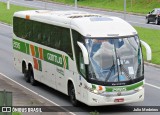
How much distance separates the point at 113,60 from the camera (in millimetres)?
16828

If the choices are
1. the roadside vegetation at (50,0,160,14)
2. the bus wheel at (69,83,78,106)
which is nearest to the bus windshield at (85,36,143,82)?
the bus wheel at (69,83,78,106)

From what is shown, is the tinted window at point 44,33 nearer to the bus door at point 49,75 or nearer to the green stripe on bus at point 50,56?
the green stripe on bus at point 50,56

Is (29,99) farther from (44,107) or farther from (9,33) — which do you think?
(9,33)

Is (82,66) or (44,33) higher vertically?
(44,33)

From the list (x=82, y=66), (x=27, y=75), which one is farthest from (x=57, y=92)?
(x=82, y=66)

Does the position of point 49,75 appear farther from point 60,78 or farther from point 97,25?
point 97,25

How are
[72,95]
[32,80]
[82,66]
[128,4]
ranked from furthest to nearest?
[128,4] < [32,80] < [72,95] < [82,66]

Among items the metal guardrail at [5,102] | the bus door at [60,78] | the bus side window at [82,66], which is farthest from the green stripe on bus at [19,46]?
the metal guardrail at [5,102]

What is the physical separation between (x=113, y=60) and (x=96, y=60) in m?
0.54

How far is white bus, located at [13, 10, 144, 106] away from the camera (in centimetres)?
1664

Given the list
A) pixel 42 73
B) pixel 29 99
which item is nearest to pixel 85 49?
pixel 29 99

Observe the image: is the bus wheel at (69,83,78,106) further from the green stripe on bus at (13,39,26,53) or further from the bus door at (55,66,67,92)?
the green stripe on bus at (13,39,26,53)

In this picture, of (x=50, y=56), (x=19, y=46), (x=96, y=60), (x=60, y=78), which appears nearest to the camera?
(x=96, y=60)

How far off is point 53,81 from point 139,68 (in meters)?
4.20
